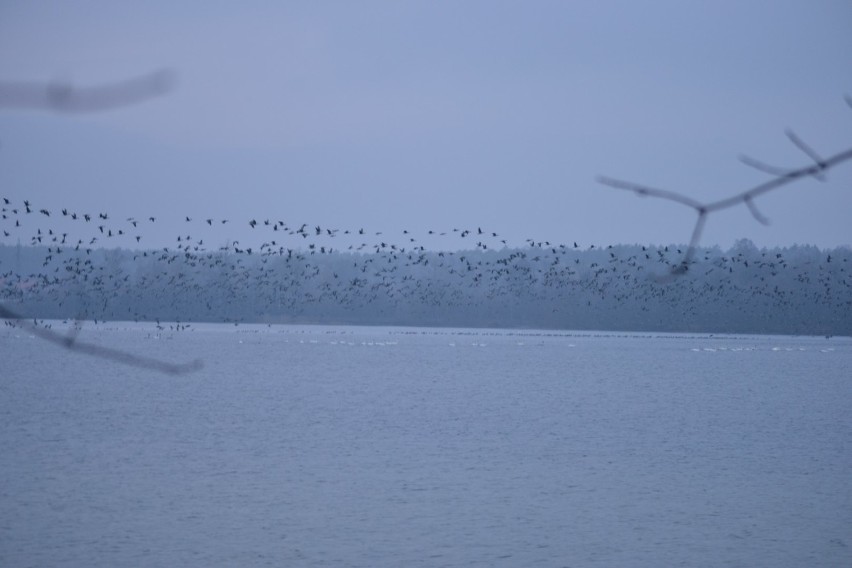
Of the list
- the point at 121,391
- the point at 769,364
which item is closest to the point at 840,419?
the point at 121,391

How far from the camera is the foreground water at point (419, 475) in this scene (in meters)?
25.8

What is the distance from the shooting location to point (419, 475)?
37156 mm

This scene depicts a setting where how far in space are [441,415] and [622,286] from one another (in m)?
136

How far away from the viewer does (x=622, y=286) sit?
194 metres

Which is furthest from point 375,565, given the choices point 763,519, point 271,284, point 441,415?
point 271,284

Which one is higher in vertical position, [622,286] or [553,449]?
[622,286]

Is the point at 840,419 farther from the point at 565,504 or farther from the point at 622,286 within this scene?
the point at 622,286

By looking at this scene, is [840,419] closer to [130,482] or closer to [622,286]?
[130,482]

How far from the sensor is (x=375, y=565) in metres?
23.9

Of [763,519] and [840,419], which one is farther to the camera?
[840,419]

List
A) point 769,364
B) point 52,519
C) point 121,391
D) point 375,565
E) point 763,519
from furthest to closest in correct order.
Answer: point 769,364
point 121,391
point 763,519
point 52,519
point 375,565

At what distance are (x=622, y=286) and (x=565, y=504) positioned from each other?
165144mm

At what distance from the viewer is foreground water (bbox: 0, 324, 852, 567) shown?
2580 centimetres

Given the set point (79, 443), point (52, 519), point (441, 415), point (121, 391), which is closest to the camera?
point (52, 519)
